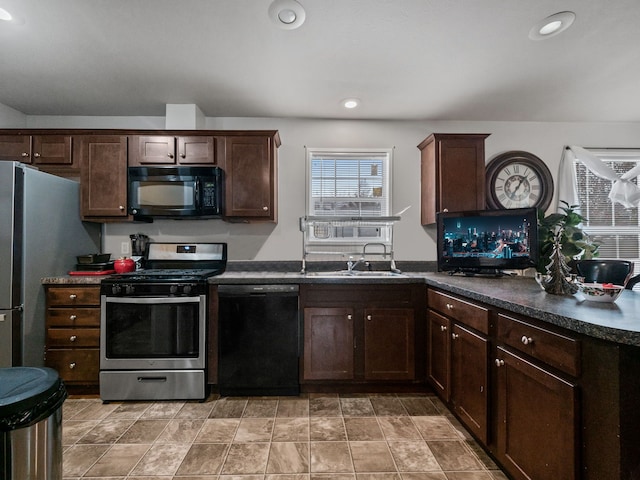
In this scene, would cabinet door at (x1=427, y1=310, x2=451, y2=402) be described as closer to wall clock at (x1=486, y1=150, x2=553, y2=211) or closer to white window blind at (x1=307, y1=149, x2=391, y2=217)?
white window blind at (x1=307, y1=149, x2=391, y2=217)

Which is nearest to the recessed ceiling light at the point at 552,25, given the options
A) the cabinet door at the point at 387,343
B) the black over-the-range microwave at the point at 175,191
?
the cabinet door at the point at 387,343

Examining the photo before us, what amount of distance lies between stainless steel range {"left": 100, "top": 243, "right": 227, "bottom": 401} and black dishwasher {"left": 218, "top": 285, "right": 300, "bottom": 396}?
172mm

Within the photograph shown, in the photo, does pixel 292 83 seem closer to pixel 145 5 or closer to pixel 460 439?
pixel 145 5

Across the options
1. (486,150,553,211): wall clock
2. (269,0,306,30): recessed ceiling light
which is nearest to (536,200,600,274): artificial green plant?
(486,150,553,211): wall clock

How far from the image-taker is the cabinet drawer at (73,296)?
2438mm

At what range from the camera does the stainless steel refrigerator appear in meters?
2.22

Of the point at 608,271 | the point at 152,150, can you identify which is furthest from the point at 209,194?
the point at 608,271

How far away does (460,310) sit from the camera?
1.95m

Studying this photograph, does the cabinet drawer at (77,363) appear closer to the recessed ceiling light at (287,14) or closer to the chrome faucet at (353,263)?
the chrome faucet at (353,263)

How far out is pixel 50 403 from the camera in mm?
1035

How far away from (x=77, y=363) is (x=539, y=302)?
3.22m

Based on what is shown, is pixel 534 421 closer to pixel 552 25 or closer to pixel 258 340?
pixel 258 340

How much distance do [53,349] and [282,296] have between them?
1873mm

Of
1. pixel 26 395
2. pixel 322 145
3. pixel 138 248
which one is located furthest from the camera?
pixel 322 145
